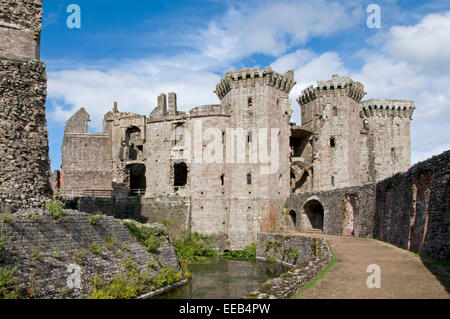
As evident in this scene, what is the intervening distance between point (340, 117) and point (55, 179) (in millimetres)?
24430

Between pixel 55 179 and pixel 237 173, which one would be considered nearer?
pixel 237 173

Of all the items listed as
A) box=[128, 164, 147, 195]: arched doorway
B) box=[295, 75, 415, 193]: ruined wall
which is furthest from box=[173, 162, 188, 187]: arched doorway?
box=[295, 75, 415, 193]: ruined wall

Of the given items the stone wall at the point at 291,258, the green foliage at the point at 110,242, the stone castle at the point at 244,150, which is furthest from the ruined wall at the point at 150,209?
the green foliage at the point at 110,242

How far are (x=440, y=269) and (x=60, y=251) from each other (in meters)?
11.0

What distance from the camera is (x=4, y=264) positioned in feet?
34.0

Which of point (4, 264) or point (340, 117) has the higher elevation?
point (340, 117)

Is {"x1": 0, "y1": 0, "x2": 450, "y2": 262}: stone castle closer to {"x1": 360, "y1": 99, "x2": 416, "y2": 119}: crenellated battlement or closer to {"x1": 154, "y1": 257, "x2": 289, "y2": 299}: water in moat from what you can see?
{"x1": 360, "y1": 99, "x2": 416, "y2": 119}: crenellated battlement

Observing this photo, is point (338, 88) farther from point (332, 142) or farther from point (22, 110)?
point (22, 110)

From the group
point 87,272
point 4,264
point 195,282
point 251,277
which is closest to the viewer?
point 4,264

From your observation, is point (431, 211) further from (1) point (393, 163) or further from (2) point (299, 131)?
(1) point (393, 163)

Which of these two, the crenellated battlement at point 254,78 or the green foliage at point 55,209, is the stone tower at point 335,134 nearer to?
the crenellated battlement at point 254,78

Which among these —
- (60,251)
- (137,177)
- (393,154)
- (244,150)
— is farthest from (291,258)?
(137,177)

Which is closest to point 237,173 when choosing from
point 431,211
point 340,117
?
point 340,117

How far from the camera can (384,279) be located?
9852mm
